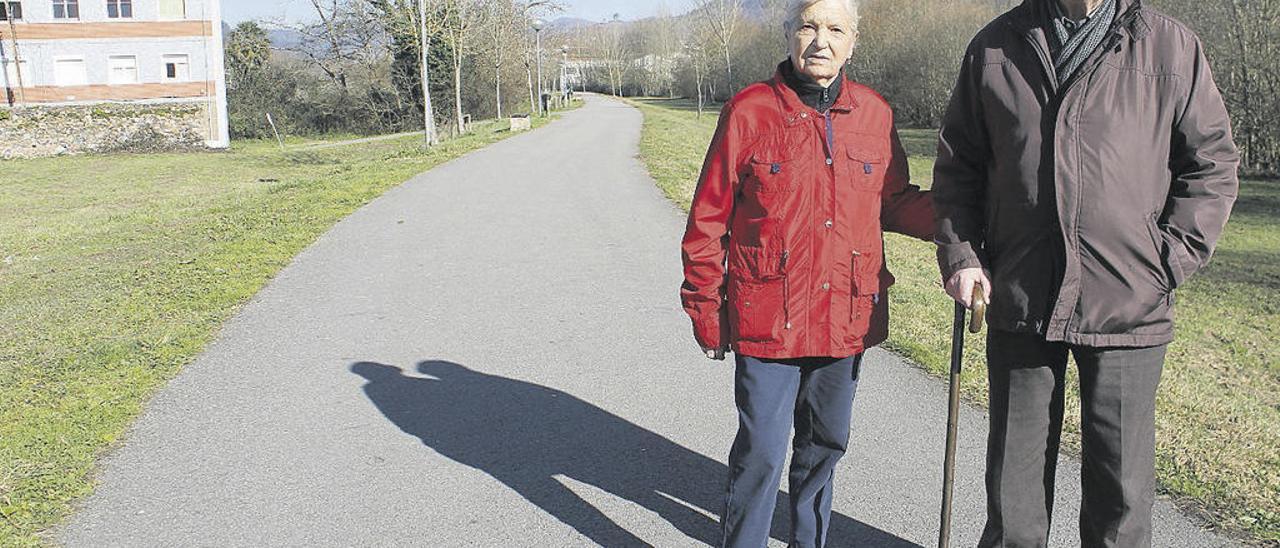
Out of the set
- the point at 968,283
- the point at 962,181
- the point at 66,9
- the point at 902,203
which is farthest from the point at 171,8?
the point at 968,283

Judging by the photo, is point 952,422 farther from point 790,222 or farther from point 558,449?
point 558,449

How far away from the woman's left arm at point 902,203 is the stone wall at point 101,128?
39588mm

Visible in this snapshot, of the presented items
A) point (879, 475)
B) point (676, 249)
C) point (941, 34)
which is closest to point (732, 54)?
point (941, 34)

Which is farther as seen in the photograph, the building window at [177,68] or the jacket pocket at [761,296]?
the building window at [177,68]

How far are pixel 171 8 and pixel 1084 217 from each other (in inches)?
1862

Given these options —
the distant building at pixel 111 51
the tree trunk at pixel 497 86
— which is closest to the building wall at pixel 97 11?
the distant building at pixel 111 51

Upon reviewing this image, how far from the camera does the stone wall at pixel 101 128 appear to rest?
1432 inches

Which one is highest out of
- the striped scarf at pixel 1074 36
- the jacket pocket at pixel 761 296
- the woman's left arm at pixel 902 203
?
the striped scarf at pixel 1074 36

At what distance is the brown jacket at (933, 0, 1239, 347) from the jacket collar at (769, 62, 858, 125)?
1.28 ft

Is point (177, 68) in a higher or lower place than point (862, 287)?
higher

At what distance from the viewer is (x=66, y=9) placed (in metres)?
44.0

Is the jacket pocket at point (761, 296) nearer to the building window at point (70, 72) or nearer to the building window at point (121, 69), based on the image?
the building window at point (121, 69)

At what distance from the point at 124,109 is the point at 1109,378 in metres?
40.7

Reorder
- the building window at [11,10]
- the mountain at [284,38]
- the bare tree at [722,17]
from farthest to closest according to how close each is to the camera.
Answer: the bare tree at [722,17]
the mountain at [284,38]
the building window at [11,10]
